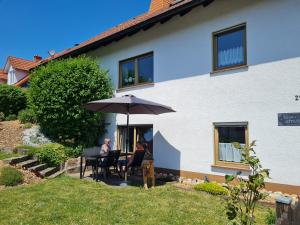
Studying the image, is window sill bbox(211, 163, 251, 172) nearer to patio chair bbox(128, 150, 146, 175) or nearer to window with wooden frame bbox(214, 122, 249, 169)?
window with wooden frame bbox(214, 122, 249, 169)

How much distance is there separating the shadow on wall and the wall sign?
370 centimetres

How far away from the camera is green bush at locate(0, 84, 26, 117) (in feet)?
60.8

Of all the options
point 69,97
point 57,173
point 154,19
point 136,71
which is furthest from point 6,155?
point 154,19

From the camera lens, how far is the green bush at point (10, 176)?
827 centimetres

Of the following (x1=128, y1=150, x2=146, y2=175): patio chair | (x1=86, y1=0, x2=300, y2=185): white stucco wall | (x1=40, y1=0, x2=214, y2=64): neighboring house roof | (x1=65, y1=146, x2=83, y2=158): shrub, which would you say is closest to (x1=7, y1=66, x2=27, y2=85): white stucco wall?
(x1=40, y1=0, x2=214, y2=64): neighboring house roof

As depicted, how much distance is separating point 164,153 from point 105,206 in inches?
177

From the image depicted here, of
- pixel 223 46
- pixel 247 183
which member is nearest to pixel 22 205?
pixel 247 183

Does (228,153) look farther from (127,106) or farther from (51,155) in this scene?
(51,155)

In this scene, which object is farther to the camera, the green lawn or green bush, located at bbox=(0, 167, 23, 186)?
the green lawn

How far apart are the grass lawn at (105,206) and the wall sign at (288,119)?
242 cm

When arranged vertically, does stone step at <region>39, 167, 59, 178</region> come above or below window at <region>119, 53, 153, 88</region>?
below

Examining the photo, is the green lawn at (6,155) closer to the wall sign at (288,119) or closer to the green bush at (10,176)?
the green bush at (10,176)

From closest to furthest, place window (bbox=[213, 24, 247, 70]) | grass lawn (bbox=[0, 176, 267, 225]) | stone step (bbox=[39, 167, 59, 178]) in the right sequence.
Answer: grass lawn (bbox=[0, 176, 267, 225]) → window (bbox=[213, 24, 247, 70]) → stone step (bbox=[39, 167, 59, 178])

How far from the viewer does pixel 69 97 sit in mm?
11945
